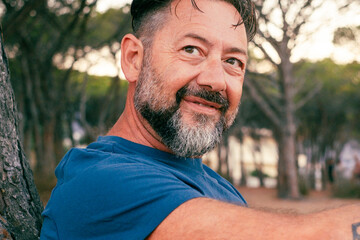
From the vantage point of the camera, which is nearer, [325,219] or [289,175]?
[325,219]

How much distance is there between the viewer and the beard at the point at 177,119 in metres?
1.90

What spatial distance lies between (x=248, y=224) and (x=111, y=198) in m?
0.45

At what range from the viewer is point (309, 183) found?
2477 centimetres

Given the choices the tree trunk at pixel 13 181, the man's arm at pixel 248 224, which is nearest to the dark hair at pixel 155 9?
the tree trunk at pixel 13 181

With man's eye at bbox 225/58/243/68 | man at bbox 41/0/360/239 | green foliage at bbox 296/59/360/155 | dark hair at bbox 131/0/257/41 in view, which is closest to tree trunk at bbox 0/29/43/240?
man at bbox 41/0/360/239

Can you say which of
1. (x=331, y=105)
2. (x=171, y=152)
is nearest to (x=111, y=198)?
(x=171, y=152)

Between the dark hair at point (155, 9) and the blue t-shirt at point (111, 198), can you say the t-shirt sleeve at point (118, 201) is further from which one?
the dark hair at point (155, 9)

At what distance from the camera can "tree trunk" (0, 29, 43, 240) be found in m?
1.75

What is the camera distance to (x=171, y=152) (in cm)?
195

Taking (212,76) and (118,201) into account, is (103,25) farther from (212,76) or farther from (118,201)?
(118,201)

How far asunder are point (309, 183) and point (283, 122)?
10352 mm

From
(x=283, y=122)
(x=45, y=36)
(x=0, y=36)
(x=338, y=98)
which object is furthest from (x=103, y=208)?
(x=338, y=98)

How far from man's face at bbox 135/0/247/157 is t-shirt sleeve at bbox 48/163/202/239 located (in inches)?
18.8

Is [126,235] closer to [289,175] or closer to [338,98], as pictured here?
[289,175]
